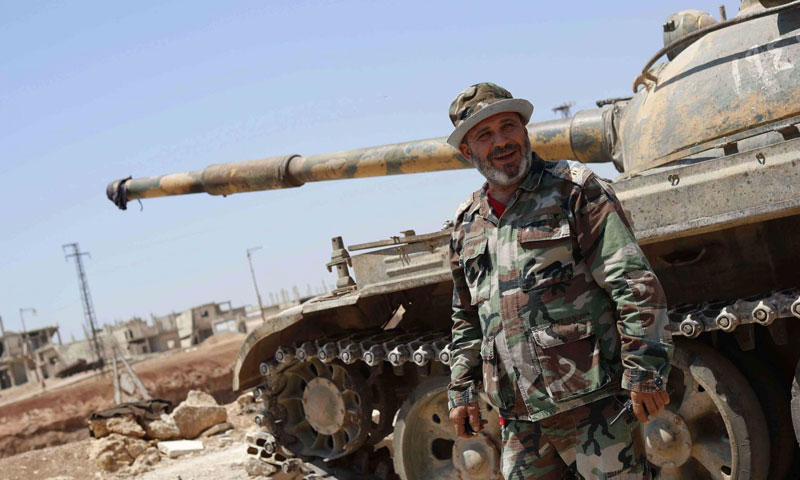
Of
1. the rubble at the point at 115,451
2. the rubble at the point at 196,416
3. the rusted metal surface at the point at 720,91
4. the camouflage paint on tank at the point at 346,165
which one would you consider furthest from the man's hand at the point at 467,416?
the rubble at the point at 196,416

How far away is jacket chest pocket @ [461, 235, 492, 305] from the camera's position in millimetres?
3615

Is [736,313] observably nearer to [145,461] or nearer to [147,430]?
[145,461]

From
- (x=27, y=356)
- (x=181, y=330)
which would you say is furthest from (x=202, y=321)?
(x=27, y=356)

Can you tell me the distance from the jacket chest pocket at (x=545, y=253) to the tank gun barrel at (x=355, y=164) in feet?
11.8

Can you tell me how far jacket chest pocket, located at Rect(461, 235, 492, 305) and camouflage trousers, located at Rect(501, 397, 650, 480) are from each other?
54cm

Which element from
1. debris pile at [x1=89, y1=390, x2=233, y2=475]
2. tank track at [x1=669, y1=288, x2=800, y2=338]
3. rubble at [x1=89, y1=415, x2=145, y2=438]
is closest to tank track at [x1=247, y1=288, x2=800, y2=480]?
tank track at [x1=669, y1=288, x2=800, y2=338]

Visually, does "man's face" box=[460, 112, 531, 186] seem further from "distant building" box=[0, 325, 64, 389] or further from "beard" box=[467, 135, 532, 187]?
"distant building" box=[0, 325, 64, 389]

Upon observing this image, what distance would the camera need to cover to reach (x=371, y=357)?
5.96 m

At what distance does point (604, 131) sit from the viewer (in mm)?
6883

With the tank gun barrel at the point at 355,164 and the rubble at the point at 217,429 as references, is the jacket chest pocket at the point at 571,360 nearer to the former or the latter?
the tank gun barrel at the point at 355,164

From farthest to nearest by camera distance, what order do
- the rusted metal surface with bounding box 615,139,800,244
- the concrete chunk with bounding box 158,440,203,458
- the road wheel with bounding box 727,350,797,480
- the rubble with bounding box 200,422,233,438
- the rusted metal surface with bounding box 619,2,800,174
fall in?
the rubble with bounding box 200,422,233,438, the concrete chunk with bounding box 158,440,203,458, the rusted metal surface with bounding box 619,2,800,174, the road wheel with bounding box 727,350,797,480, the rusted metal surface with bounding box 615,139,800,244

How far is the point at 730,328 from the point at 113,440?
8626 millimetres

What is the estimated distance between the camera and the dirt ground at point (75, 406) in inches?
454

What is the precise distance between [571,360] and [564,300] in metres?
0.23
